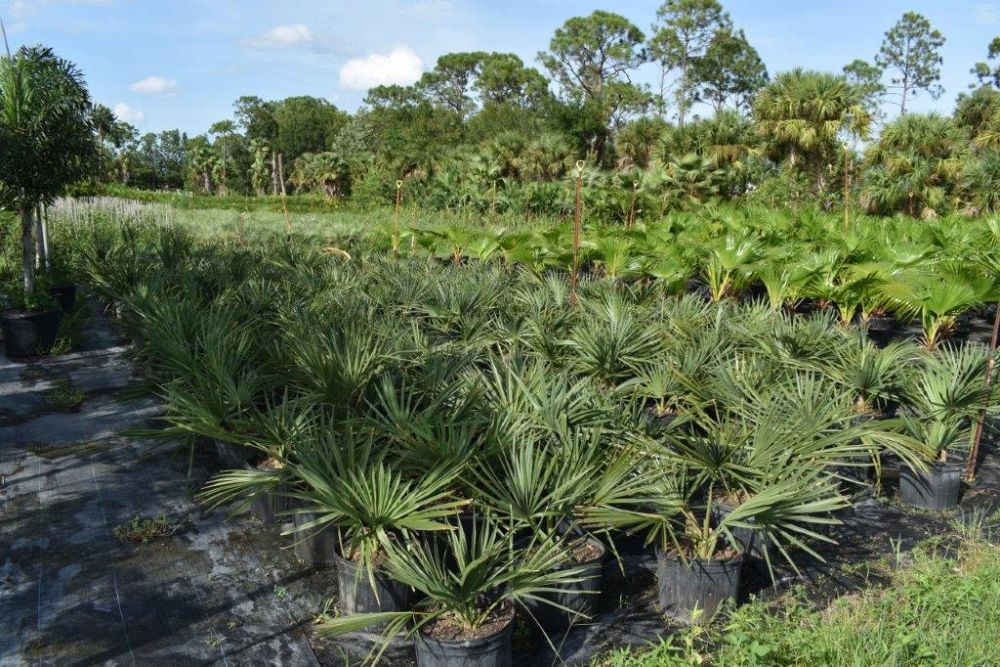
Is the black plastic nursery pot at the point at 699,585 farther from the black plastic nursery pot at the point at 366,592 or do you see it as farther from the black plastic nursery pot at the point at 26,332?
the black plastic nursery pot at the point at 26,332

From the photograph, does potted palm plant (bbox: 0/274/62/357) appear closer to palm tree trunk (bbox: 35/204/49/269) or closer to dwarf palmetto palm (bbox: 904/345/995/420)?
palm tree trunk (bbox: 35/204/49/269)

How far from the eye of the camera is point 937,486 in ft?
15.3

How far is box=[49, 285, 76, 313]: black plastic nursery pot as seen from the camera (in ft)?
31.1

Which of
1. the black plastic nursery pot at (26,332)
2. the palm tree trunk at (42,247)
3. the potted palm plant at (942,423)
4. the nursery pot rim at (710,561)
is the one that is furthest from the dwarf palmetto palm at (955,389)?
the palm tree trunk at (42,247)

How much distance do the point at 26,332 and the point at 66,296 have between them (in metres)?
2.11

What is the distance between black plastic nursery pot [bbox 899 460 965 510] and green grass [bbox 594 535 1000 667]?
91 centimetres

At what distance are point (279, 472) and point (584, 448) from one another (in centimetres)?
147

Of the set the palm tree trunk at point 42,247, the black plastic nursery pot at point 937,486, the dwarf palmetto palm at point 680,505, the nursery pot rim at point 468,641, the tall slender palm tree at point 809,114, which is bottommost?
the black plastic nursery pot at point 937,486

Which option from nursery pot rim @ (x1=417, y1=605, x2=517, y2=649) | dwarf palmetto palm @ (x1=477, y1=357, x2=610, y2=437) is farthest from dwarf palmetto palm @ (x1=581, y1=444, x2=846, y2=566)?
nursery pot rim @ (x1=417, y1=605, x2=517, y2=649)

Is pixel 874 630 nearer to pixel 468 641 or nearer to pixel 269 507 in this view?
pixel 468 641

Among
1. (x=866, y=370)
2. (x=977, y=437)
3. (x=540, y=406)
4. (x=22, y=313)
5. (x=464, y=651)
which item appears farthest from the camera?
(x=22, y=313)

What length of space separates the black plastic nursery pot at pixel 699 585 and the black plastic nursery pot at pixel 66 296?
28.8ft

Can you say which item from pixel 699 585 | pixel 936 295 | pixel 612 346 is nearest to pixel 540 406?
pixel 699 585

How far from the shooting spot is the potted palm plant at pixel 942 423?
4672 millimetres
